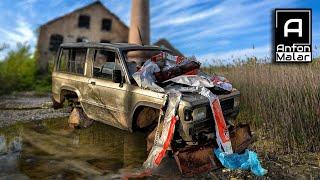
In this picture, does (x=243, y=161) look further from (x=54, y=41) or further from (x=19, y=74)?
(x=54, y=41)

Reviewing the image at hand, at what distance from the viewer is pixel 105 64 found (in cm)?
776

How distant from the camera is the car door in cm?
709

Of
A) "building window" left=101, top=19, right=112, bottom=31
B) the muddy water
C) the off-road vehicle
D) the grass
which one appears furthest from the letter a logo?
"building window" left=101, top=19, right=112, bottom=31

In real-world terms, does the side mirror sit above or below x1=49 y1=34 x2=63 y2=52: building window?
below

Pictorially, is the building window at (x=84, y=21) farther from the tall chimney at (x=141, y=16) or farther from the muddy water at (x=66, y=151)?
the muddy water at (x=66, y=151)

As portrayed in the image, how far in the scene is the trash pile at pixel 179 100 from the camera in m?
5.84

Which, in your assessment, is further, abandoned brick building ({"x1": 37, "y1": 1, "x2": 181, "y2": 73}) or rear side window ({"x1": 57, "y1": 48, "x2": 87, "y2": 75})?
abandoned brick building ({"x1": 37, "y1": 1, "x2": 181, "y2": 73})

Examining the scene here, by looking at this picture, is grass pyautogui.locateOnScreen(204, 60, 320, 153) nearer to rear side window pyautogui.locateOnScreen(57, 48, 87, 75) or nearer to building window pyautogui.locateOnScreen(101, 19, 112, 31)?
rear side window pyautogui.locateOnScreen(57, 48, 87, 75)

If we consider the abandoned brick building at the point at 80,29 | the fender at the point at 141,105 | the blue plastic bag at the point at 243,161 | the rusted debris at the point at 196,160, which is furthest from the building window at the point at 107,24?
the blue plastic bag at the point at 243,161

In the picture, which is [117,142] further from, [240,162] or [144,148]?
[240,162]

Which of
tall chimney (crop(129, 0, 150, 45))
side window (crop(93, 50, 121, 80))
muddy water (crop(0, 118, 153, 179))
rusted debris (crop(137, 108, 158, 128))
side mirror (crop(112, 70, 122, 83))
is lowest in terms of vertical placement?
muddy water (crop(0, 118, 153, 179))

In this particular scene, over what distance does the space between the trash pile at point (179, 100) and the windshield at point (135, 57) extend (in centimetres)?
42

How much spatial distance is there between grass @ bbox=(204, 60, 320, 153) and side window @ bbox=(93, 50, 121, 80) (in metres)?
3.35

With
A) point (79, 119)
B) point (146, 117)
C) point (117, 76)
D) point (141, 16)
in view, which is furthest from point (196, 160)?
point (141, 16)
